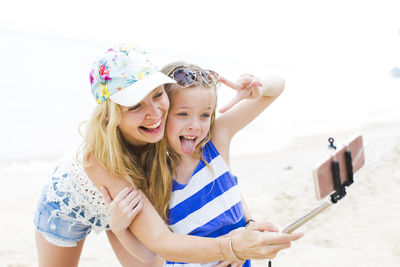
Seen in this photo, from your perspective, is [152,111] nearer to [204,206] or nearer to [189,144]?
[189,144]

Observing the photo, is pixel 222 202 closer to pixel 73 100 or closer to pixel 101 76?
pixel 101 76

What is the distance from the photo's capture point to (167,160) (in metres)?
2.21

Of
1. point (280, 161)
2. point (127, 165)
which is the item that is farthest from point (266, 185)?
point (127, 165)

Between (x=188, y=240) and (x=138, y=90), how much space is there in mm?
703

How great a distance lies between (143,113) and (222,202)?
592 mm

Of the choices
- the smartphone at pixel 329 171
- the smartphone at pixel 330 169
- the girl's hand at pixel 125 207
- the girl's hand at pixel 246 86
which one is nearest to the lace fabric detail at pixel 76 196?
the girl's hand at pixel 125 207

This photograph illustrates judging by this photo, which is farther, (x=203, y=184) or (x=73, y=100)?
(x=73, y=100)

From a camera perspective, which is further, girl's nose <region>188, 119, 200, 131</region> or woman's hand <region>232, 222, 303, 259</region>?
girl's nose <region>188, 119, 200, 131</region>

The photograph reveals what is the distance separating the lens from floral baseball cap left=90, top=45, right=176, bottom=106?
197 cm

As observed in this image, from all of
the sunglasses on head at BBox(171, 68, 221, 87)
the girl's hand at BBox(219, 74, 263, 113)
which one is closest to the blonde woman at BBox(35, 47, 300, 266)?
the sunglasses on head at BBox(171, 68, 221, 87)

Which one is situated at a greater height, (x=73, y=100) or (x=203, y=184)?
(x=203, y=184)

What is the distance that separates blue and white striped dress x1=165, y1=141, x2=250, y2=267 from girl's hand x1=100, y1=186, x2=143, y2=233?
0.21 metres

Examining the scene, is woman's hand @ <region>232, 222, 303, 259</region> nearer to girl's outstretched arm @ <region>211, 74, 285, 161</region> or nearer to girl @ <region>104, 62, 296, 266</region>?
girl @ <region>104, 62, 296, 266</region>

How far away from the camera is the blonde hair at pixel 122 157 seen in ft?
6.67
